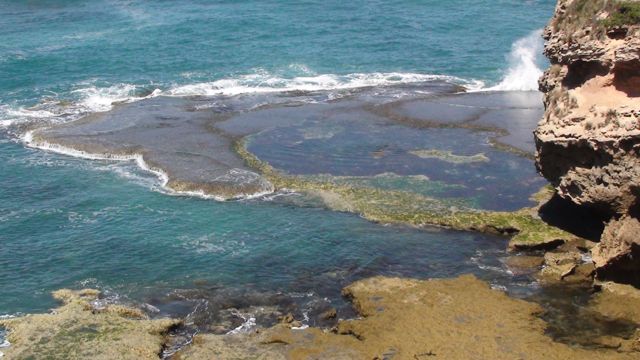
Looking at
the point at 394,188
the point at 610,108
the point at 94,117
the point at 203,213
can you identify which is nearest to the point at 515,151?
the point at 394,188

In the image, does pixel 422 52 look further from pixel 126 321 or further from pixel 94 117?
pixel 126 321

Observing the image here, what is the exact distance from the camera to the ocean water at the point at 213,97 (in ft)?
119

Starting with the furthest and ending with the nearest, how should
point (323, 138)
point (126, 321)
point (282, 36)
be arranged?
point (282, 36), point (323, 138), point (126, 321)

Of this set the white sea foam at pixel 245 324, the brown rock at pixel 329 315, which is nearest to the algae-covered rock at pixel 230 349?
the white sea foam at pixel 245 324

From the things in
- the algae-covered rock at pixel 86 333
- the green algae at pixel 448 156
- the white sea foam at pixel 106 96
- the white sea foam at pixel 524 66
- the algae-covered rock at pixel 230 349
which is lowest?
the algae-covered rock at pixel 86 333

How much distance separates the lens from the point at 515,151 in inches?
2035

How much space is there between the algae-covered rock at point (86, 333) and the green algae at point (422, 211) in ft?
50.7

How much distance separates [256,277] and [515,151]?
24120mm

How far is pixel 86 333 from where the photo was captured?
30.2 m

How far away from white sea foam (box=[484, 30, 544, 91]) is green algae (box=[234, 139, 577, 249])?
1063 inches

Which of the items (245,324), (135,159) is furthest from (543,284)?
(135,159)

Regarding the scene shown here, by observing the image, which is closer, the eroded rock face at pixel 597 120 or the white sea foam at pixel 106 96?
the eroded rock face at pixel 597 120

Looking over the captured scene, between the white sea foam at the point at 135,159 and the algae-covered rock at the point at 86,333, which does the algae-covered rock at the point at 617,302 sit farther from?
the white sea foam at the point at 135,159

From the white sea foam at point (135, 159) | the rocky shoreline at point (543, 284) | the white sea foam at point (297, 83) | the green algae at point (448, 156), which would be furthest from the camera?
the white sea foam at point (297, 83)
